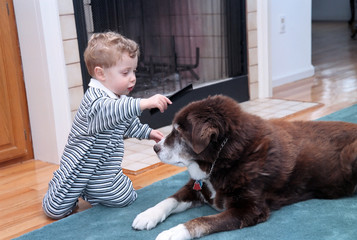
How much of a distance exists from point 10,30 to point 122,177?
139 centimetres

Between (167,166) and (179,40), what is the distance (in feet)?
5.10

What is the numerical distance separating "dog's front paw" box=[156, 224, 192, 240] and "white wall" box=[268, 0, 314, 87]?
3.43 metres

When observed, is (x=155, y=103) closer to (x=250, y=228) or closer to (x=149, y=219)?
(x=149, y=219)

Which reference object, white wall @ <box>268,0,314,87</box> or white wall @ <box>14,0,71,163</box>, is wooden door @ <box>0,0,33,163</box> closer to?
white wall @ <box>14,0,71,163</box>

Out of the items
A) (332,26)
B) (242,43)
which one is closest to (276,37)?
(242,43)

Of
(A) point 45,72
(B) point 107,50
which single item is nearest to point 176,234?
(B) point 107,50

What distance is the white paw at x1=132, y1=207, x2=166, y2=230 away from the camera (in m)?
2.06

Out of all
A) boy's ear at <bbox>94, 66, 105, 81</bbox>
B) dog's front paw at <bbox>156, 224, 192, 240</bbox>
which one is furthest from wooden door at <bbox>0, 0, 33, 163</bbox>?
dog's front paw at <bbox>156, 224, 192, 240</bbox>

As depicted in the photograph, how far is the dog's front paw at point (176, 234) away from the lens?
186 cm

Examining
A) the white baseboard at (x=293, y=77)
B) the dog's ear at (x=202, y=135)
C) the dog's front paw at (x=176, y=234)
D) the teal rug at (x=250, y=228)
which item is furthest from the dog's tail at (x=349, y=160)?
the white baseboard at (x=293, y=77)

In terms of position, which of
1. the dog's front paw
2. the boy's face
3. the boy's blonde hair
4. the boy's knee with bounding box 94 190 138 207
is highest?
the boy's blonde hair

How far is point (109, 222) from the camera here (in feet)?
7.20

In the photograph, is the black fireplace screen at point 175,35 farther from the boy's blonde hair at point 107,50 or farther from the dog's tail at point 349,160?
the dog's tail at point 349,160

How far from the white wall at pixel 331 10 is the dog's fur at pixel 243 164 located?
36.1ft
